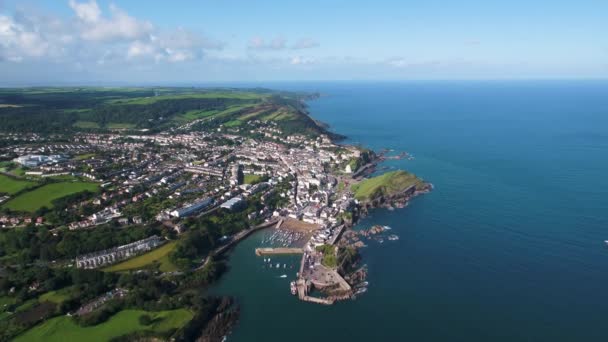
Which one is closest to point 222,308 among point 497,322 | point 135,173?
point 497,322

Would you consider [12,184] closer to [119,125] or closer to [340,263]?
[340,263]

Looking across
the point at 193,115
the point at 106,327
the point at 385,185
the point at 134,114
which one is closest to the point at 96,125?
the point at 134,114

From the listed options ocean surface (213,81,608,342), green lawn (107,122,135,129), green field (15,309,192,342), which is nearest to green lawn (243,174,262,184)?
ocean surface (213,81,608,342)

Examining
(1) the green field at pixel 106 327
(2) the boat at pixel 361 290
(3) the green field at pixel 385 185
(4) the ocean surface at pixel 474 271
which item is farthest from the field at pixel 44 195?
(2) the boat at pixel 361 290

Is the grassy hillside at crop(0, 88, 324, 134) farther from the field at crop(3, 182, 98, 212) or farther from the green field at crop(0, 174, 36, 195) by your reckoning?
the field at crop(3, 182, 98, 212)

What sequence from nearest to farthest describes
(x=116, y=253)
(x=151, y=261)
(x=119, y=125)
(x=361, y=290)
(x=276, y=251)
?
(x=361, y=290) < (x=151, y=261) < (x=116, y=253) < (x=276, y=251) < (x=119, y=125)

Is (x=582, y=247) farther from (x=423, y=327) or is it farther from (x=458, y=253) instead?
(x=423, y=327)
